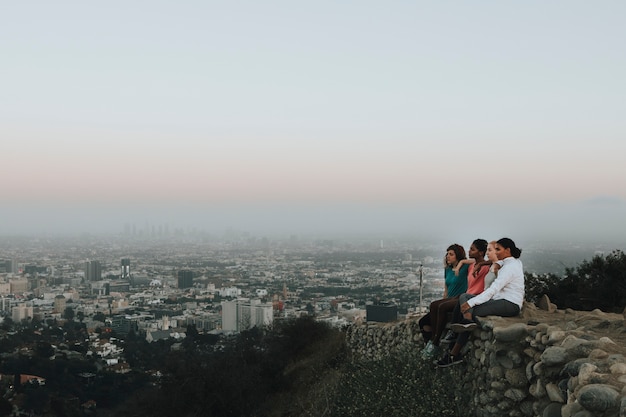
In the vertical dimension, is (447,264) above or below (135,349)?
above

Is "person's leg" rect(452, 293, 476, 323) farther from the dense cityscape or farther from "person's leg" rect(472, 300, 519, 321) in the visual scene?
the dense cityscape

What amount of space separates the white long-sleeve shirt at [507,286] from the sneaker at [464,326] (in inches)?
9.6

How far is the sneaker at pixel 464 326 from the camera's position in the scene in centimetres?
699

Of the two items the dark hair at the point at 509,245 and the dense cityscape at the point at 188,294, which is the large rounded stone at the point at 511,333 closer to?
the dark hair at the point at 509,245

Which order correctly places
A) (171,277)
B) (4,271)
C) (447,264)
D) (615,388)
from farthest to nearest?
(4,271)
(171,277)
(447,264)
(615,388)

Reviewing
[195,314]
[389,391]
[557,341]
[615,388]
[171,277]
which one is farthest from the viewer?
[171,277]

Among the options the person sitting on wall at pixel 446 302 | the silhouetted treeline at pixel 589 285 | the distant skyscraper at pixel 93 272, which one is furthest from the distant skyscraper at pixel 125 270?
the person sitting on wall at pixel 446 302

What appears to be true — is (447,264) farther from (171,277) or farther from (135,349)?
(171,277)

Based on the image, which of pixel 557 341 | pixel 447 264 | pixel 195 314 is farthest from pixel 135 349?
pixel 557 341

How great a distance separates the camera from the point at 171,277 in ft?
196

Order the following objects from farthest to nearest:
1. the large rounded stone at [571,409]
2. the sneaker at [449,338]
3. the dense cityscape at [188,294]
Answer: the dense cityscape at [188,294] < the sneaker at [449,338] < the large rounded stone at [571,409]

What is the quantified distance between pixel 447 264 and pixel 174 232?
434 ft

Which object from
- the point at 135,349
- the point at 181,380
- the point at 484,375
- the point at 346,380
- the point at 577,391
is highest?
the point at 577,391

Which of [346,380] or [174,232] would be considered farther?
[174,232]
